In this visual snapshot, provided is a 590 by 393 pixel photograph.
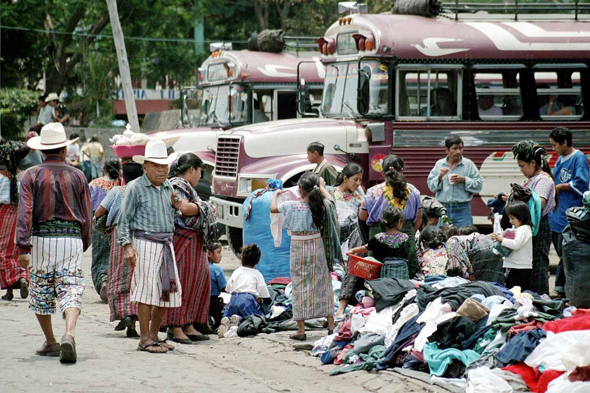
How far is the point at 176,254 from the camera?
357 inches

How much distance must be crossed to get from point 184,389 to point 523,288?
3775 mm

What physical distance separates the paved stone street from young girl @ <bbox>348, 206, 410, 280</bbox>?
1082 mm

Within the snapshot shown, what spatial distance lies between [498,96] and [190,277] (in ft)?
21.3

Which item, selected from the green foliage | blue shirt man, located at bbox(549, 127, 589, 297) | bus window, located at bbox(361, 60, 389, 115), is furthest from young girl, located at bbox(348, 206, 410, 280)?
the green foliage

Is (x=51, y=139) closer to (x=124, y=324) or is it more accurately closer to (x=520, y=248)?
(x=124, y=324)

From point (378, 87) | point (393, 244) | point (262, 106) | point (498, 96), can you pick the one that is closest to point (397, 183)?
point (393, 244)

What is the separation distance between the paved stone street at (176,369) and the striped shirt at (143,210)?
1.04 metres

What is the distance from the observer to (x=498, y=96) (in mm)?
13945

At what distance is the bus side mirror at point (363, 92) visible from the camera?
13320mm

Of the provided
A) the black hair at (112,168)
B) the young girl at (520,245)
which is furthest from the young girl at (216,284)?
the young girl at (520,245)

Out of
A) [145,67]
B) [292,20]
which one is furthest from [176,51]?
[292,20]

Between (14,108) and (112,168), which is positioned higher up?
(14,108)

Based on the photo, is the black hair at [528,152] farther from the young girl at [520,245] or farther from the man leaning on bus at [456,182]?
the man leaning on bus at [456,182]

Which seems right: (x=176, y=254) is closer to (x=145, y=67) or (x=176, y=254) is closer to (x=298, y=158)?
(x=298, y=158)
